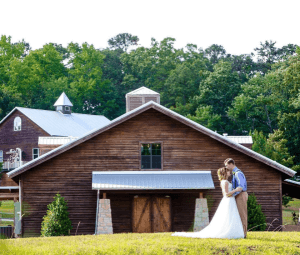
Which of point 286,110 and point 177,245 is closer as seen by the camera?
point 177,245

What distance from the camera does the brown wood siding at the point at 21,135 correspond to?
178ft

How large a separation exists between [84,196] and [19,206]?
320 centimetres

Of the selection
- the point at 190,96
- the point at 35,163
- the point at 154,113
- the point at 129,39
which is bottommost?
the point at 35,163

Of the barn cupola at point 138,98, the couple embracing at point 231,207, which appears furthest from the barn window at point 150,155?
the couple embracing at point 231,207

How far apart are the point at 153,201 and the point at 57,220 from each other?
4969mm

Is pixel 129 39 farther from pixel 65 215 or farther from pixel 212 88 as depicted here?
pixel 65 215

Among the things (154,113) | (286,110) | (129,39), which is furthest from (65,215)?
(129,39)

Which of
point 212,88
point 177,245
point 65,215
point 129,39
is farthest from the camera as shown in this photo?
point 129,39

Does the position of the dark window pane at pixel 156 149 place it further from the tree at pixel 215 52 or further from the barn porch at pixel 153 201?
the tree at pixel 215 52

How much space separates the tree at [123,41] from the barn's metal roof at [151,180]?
73.5m

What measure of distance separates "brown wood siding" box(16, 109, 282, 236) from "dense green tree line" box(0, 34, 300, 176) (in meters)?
27.7

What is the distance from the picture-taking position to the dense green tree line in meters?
60.4

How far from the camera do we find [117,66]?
8681 centimetres

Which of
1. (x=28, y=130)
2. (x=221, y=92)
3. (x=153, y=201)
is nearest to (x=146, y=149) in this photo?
(x=153, y=201)
